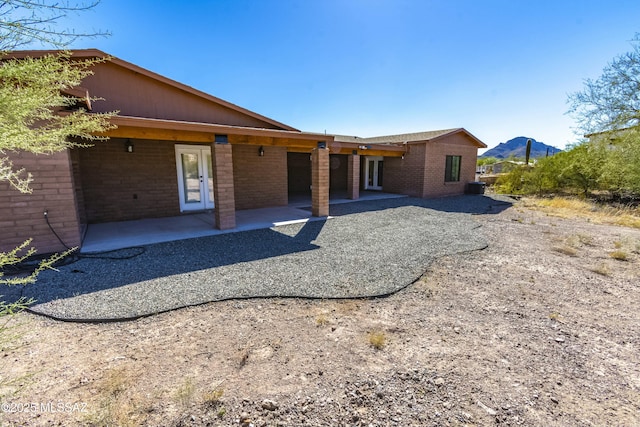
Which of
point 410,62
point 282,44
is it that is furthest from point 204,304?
point 410,62

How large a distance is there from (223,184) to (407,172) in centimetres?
1142

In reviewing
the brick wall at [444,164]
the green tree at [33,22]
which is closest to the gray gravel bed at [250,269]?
the green tree at [33,22]

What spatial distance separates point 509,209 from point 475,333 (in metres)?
11.3

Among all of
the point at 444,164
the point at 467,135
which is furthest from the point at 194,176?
the point at 467,135

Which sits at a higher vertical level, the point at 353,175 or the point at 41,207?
the point at 353,175

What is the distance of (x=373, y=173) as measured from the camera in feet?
58.6

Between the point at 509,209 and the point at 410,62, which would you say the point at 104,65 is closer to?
the point at 410,62

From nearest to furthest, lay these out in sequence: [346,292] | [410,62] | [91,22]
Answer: [91,22]
[346,292]
[410,62]

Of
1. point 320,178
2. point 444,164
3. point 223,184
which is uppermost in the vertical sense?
point 444,164

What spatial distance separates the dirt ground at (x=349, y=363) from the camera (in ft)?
7.02

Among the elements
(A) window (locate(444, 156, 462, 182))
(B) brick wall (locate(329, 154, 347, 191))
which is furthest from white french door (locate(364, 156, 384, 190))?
(A) window (locate(444, 156, 462, 182))

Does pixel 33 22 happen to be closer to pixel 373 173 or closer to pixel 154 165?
pixel 154 165

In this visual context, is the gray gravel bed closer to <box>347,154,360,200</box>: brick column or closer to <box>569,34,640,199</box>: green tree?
<box>347,154,360,200</box>: brick column

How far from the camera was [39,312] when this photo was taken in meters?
3.54
